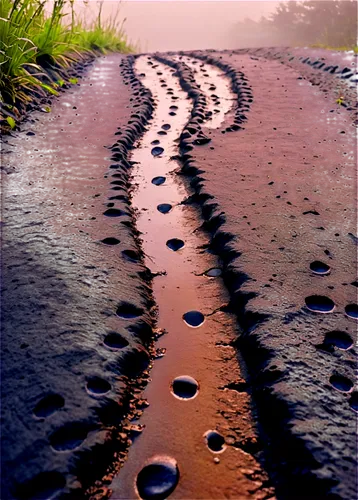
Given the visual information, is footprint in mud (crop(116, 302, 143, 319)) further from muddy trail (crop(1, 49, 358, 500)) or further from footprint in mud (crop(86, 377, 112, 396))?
footprint in mud (crop(86, 377, 112, 396))

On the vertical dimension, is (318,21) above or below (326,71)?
above

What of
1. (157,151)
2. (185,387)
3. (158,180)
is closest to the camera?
(185,387)

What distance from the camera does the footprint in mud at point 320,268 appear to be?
5.11 feet

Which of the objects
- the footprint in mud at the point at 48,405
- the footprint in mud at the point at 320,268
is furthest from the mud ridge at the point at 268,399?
the footprint in mud at the point at 48,405

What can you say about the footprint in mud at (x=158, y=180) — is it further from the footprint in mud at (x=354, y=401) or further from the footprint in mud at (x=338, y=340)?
the footprint in mud at (x=354, y=401)

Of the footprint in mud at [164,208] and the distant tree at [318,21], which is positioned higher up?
the distant tree at [318,21]

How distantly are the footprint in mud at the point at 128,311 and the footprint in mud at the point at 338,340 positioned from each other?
1.72ft

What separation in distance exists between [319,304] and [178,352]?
1.44 ft

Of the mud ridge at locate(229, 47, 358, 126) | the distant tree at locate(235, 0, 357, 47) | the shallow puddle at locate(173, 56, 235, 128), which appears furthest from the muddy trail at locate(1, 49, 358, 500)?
the distant tree at locate(235, 0, 357, 47)

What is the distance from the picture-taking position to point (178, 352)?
132 centimetres

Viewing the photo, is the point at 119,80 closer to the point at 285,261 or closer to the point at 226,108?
the point at 226,108

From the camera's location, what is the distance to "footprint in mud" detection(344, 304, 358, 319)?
138 cm

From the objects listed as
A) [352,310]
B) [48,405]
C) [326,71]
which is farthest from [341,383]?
[326,71]

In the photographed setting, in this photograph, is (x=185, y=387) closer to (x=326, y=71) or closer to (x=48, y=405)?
(x=48, y=405)
